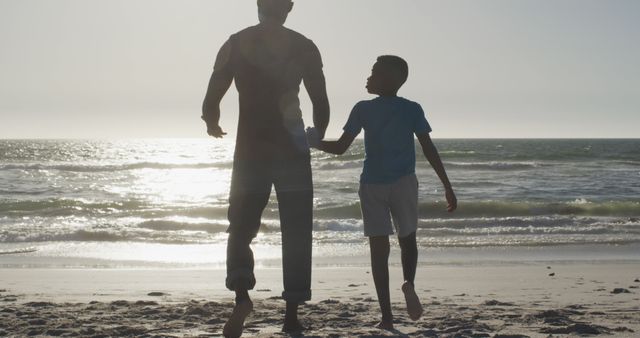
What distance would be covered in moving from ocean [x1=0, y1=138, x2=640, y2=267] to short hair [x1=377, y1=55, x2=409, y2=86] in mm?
5689

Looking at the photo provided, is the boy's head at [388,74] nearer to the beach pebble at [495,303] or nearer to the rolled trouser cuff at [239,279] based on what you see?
the rolled trouser cuff at [239,279]

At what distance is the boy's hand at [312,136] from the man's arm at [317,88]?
0.05m

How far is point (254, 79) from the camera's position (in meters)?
4.13

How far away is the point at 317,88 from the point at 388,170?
2.03 feet

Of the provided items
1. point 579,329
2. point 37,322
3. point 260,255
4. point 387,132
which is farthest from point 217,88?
point 260,255

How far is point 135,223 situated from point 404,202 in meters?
12.4

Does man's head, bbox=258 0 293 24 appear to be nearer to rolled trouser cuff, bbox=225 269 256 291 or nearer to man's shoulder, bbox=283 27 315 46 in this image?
man's shoulder, bbox=283 27 315 46

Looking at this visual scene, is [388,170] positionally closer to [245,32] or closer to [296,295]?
[296,295]

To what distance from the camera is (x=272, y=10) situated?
4230mm

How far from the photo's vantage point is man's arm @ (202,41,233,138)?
415cm

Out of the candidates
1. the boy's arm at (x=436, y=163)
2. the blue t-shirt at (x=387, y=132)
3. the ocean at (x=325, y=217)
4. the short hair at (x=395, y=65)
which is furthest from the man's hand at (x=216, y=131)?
the ocean at (x=325, y=217)

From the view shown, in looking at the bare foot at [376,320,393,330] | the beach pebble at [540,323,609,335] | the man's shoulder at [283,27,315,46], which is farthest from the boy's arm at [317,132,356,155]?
the beach pebble at [540,323,609,335]

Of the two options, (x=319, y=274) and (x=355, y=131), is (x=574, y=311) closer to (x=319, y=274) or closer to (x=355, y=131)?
(x=355, y=131)

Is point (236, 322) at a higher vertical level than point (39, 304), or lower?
higher
